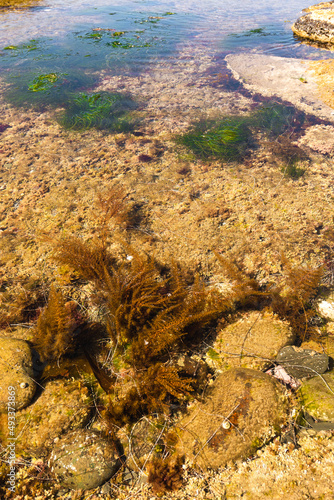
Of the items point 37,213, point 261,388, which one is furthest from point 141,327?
point 37,213

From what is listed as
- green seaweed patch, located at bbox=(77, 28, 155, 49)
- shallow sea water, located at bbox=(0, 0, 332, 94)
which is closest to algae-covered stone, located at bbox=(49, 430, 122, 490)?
shallow sea water, located at bbox=(0, 0, 332, 94)

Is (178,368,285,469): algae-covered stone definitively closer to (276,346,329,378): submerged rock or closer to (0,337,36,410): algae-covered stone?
(276,346,329,378): submerged rock

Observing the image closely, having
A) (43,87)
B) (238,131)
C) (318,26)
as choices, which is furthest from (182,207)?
(318,26)

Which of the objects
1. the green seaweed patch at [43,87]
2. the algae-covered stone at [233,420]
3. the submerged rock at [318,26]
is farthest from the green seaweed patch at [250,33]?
the algae-covered stone at [233,420]

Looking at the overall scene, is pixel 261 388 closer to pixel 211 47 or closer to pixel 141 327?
pixel 141 327

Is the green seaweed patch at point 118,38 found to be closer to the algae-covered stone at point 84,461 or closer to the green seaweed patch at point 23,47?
the green seaweed patch at point 23,47

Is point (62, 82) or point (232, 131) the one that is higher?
point (62, 82)
